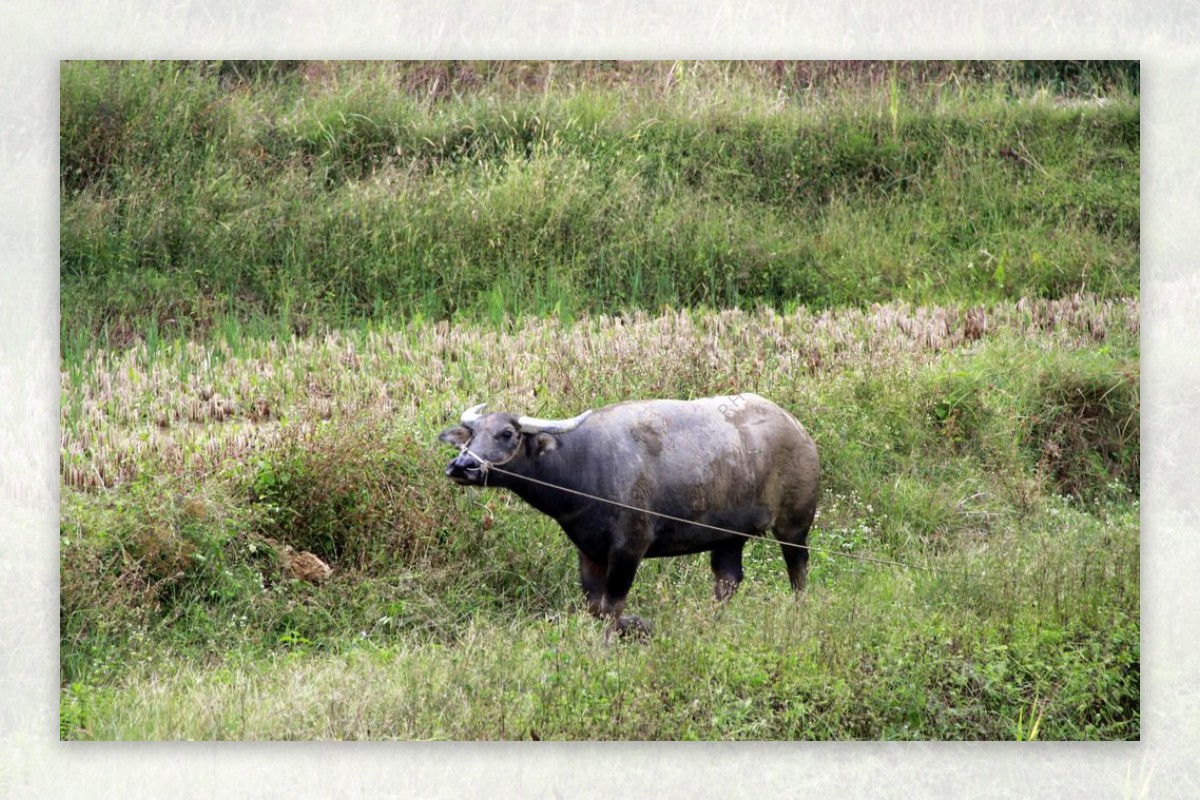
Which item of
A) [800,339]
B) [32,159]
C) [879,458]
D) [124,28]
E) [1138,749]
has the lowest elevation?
[1138,749]

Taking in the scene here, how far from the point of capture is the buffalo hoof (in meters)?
6.15

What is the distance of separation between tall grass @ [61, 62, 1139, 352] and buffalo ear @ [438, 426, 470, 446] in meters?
1.49

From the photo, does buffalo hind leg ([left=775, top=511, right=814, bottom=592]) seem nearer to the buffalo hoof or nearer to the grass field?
the grass field

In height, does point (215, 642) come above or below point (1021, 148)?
below

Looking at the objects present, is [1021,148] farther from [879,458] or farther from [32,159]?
[32,159]

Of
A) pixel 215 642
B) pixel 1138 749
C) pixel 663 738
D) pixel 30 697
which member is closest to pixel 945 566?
pixel 1138 749

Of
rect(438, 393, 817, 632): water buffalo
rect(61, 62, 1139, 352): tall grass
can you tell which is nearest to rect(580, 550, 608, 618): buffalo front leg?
rect(438, 393, 817, 632): water buffalo

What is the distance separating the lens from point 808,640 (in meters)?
6.07

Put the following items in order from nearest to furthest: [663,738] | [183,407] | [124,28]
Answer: [663,738] → [124,28] → [183,407]

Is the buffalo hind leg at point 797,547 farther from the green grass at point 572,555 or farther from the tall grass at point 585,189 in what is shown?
the tall grass at point 585,189

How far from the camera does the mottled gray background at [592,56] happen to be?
5.90 metres

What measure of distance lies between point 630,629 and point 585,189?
7.49ft

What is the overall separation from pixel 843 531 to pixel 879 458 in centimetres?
A: 42

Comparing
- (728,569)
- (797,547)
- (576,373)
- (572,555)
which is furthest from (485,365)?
(797,547)
